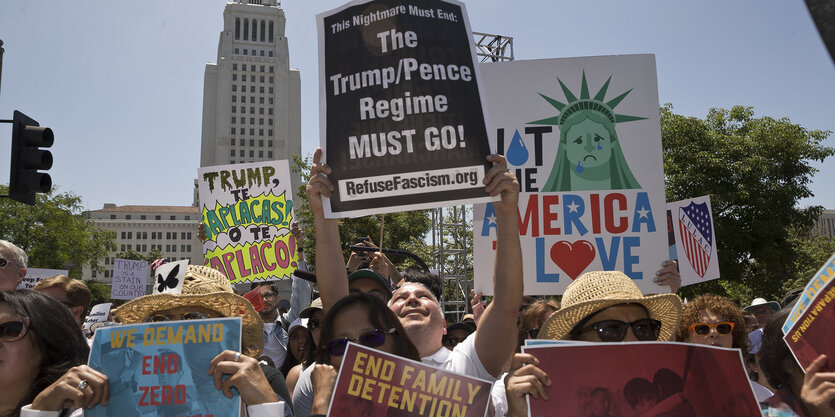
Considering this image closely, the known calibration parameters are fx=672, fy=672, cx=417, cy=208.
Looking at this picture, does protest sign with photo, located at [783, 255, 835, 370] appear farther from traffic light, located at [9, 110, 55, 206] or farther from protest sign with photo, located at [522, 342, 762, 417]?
traffic light, located at [9, 110, 55, 206]

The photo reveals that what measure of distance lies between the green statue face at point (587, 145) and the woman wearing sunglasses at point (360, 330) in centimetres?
293

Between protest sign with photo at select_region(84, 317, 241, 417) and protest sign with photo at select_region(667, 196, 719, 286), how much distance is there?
624 cm

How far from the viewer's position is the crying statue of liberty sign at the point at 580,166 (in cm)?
504

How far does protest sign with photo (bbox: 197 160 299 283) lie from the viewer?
7434mm

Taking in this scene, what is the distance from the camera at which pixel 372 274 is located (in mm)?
4145

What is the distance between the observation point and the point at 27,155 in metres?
8.16

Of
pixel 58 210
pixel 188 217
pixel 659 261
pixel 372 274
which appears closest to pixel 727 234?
pixel 659 261

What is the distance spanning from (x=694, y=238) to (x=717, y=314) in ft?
12.5

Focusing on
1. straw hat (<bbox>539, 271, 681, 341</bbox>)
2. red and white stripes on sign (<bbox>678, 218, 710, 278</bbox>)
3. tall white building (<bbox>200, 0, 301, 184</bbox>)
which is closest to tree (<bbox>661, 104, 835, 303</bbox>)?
red and white stripes on sign (<bbox>678, 218, 710, 278</bbox>)

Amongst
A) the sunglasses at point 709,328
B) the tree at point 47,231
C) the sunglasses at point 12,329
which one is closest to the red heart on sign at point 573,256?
the sunglasses at point 709,328

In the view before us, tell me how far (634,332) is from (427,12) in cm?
181

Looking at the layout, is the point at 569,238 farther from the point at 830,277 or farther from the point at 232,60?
the point at 232,60

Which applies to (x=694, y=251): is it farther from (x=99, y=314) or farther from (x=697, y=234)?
(x=99, y=314)

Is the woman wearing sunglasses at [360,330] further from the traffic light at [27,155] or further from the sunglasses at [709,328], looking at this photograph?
the traffic light at [27,155]
